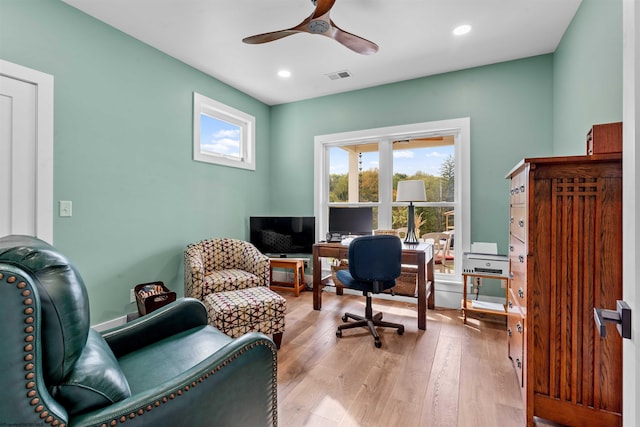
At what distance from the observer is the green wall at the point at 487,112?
311cm

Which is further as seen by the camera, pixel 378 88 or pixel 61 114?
pixel 378 88

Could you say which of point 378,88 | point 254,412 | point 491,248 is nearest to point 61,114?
point 254,412

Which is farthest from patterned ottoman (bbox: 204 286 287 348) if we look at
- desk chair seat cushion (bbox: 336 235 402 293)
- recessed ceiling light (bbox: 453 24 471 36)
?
recessed ceiling light (bbox: 453 24 471 36)

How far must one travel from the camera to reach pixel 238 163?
4.05 metres

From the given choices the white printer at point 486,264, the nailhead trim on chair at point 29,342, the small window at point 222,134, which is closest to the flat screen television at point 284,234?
the small window at point 222,134

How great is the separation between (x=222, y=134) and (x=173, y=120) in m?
0.81

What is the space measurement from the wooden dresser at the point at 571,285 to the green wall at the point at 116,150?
10.1 ft

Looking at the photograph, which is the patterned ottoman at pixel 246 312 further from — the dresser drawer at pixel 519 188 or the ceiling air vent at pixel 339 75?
the ceiling air vent at pixel 339 75

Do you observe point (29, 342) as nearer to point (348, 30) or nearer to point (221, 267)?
point (221, 267)

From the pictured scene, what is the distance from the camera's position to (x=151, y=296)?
2.50 metres

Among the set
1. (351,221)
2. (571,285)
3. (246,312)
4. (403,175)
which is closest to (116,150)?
(246,312)

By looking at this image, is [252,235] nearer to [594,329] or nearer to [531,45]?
[594,329]

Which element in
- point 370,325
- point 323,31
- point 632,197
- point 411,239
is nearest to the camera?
point 632,197

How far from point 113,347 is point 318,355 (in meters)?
1.46
